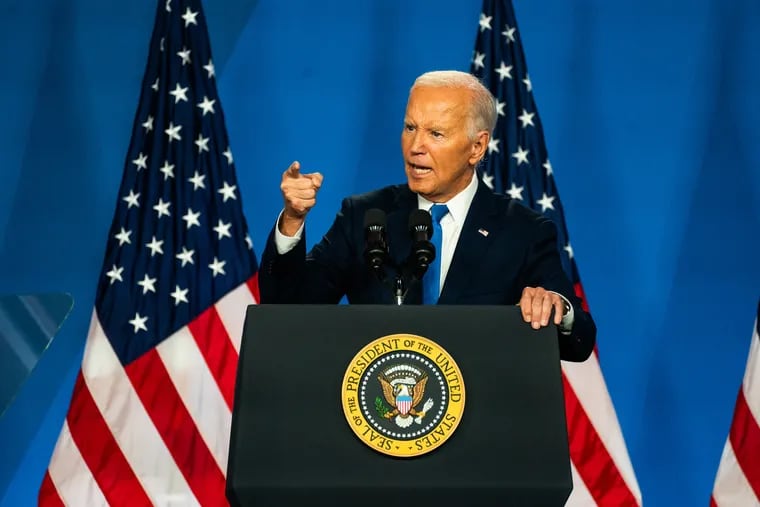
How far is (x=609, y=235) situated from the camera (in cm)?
457

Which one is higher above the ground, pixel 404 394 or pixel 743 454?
pixel 404 394

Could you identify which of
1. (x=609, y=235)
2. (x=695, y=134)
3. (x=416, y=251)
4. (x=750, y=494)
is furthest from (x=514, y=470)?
(x=695, y=134)

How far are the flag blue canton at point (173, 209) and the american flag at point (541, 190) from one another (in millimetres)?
1091

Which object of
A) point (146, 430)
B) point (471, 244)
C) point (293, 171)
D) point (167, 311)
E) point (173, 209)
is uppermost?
point (293, 171)

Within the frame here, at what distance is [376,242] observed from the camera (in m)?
1.99

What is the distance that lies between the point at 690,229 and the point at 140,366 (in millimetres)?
2425

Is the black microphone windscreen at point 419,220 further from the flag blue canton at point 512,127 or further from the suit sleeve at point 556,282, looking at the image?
the flag blue canton at point 512,127

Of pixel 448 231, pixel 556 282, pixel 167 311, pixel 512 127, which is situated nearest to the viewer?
pixel 556 282

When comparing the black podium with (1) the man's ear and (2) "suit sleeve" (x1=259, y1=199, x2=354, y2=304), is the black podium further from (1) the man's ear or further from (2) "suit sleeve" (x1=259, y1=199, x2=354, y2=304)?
(1) the man's ear

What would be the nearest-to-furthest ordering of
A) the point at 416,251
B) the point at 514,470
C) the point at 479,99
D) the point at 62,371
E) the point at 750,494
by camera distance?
the point at 514,470 → the point at 416,251 → the point at 479,99 → the point at 750,494 → the point at 62,371

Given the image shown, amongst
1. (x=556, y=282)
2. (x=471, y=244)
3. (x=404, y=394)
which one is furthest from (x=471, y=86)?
(x=404, y=394)

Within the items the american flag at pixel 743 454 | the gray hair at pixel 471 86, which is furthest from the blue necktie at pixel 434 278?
the american flag at pixel 743 454

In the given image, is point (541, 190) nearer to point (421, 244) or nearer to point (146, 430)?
point (146, 430)

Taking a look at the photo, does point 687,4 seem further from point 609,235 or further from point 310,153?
point 310,153
